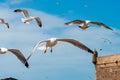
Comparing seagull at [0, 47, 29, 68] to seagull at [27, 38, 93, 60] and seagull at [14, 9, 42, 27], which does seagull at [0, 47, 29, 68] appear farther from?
seagull at [14, 9, 42, 27]

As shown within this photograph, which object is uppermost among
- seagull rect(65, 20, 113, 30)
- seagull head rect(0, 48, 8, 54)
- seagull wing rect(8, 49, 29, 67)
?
seagull rect(65, 20, 113, 30)

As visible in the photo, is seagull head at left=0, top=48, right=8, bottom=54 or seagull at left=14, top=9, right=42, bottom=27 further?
seagull at left=14, top=9, right=42, bottom=27

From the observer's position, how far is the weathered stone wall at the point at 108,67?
20.5 metres

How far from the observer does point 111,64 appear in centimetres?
2089

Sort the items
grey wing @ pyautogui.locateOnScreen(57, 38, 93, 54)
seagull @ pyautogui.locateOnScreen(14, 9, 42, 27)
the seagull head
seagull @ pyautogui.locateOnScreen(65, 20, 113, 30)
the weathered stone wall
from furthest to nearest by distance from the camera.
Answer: the weathered stone wall → seagull @ pyautogui.locateOnScreen(14, 9, 42, 27) → seagull @ pyautogui.locateOnScreen(65, 20, 113, 30) → the seagull head → grey wing @ pyautogui.locateOnScreen(57, 38, 93, 54)

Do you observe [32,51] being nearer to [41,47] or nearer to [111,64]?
[41,47]

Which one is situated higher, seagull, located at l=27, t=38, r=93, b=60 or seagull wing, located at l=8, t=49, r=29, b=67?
seagull, located at l=27, t=38, r=93, b=60

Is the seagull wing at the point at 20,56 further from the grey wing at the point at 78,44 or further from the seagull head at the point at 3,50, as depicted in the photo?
the grey wing at the point at 78,44

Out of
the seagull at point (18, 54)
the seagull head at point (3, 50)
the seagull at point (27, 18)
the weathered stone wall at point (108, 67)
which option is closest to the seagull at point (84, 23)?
the seagull at point (27, 18)

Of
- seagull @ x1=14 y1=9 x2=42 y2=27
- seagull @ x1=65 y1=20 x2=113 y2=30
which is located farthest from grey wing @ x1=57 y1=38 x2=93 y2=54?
seagull @ x1=14 y1=9 x2=42 y2=27

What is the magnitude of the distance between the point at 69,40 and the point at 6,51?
201cm

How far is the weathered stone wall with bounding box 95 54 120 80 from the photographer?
20469 mm

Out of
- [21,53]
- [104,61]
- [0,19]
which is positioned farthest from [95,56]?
[21,53]

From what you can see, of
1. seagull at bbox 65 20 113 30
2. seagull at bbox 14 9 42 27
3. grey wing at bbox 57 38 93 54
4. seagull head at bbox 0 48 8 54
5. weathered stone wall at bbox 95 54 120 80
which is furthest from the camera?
weathered stone wall at bbox 95 54 120 80
